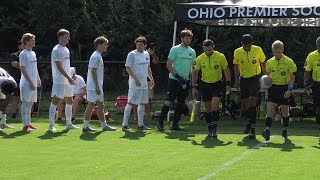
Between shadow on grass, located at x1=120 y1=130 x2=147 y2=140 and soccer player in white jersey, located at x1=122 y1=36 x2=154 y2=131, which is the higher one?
soccer player in white jersey, located at x1=122 y1=36 x2=154 y2=131

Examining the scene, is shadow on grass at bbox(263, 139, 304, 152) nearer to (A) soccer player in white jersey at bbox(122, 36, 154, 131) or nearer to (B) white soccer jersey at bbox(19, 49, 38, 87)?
(A) soccer player in white jersey at bbox(122, 36, 154, 131)

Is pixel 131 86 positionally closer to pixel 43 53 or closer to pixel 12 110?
pixel 12 110

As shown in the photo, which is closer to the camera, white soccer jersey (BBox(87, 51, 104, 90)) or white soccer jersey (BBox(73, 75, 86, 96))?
white soccer jersey (BBox(87, 51, 104, 90))

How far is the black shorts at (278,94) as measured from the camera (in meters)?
12.6

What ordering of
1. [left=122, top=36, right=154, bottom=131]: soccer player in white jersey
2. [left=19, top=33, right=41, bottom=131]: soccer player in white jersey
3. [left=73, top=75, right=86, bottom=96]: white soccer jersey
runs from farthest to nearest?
[left=73, top=75, right=86, bottom=96]: white soccer jersey
[left=122, top=36, right=154, bottom=131]: soccer player in white jersey
[left=19, top=33, right=41, bottom=131]: soccer player in white jersey

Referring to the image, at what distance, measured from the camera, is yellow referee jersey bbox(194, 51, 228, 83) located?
13.1 meters

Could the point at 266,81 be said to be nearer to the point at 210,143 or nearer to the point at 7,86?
the point at 210,143

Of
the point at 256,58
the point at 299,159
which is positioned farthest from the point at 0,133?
the point at 299,159

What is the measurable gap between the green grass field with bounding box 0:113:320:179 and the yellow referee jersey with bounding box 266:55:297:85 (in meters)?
1.10

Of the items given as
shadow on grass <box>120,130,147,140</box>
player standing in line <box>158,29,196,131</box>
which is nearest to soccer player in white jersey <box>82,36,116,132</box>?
shadow on grass <box>120,130,147,140</box>

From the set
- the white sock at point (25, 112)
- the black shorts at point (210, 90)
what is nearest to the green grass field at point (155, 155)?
the white sock at point (25, 112)

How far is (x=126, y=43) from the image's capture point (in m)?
31.7

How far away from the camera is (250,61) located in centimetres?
1317

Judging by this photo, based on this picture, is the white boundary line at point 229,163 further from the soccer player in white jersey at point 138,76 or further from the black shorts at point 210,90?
the soccer player in white jersey at point 138,76
